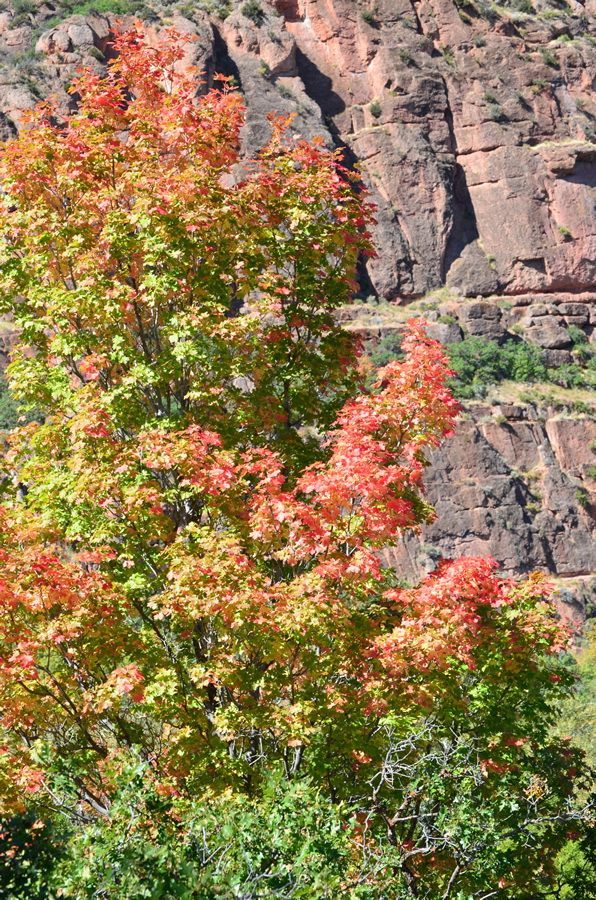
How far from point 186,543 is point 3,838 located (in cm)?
396

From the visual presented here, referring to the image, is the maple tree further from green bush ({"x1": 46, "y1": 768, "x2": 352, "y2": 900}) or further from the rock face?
the rock face

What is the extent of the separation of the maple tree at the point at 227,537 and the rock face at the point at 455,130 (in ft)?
166

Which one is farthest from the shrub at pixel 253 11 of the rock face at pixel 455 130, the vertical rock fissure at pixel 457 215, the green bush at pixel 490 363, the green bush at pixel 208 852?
the green bush at pixel 208 852

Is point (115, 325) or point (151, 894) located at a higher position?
point (115, 325)

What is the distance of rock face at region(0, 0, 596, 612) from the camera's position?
6475 centimetres

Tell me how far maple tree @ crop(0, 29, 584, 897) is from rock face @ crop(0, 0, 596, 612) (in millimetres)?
50705

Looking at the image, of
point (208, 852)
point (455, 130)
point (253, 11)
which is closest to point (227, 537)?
point (208, 852)

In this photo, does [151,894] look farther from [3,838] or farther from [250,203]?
[250,203]

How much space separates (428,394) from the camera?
9703 mm

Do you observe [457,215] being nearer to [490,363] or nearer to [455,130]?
[455,130]

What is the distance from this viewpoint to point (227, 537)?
29.1ft

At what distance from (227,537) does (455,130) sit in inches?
2832

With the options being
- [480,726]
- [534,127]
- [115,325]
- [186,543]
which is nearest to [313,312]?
[115,325]

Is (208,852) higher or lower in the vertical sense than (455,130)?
higher
